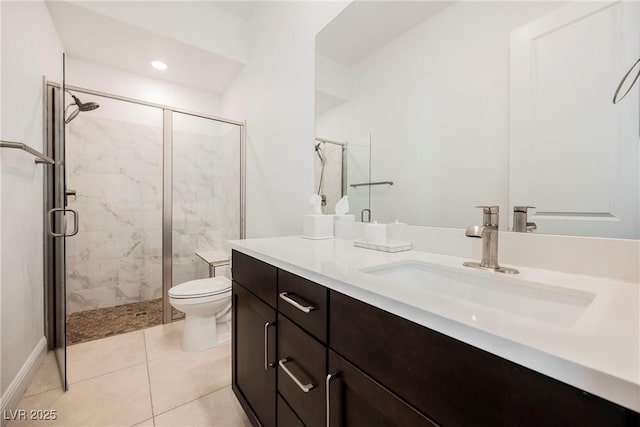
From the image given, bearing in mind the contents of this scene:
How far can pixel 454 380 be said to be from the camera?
0.41m

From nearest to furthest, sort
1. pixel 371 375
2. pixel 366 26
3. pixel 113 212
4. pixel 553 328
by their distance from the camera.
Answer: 1. pixel 553 328
2. pixel 371 375
3. pixel 366 26
4. pixel 113 212

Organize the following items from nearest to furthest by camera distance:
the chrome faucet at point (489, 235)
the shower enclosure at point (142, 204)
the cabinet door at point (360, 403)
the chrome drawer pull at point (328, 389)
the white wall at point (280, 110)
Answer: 1. the cabinet door at point (360, 403)
2. the chrome drawer pull at point (328, 389)
3. the chrome faucet at point (489, 235)
4. the white wall at point (280, 110)
5. the shower enclosure at point (142, 204)

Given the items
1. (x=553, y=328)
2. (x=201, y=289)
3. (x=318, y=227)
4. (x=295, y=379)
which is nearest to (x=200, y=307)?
(x=201, y=289)

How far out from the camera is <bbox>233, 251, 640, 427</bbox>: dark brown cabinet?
0.33 m

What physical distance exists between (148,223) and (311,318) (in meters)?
2.49

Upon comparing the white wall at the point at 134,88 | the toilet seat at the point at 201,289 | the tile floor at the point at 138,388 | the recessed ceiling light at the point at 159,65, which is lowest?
the tile floor at the point at 138,388

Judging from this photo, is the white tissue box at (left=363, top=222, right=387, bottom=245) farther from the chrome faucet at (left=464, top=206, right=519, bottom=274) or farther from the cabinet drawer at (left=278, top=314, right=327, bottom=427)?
the cabinet drawer at (left=278, top=314, right=327, bottom=427)

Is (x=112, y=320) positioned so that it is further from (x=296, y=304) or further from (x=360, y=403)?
(x=360, y=403)

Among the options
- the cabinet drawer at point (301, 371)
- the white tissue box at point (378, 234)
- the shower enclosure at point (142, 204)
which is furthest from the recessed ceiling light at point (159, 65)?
the cabinet drawer at point (301, 371)

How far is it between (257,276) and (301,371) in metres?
0.39

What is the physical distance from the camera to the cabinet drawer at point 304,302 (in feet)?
2.25

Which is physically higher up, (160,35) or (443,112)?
(160,35)

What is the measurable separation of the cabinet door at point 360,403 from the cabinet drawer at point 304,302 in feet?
0.27

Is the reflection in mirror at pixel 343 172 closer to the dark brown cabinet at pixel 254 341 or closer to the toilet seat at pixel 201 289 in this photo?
the dark brown cabinet at pixel 254 341
